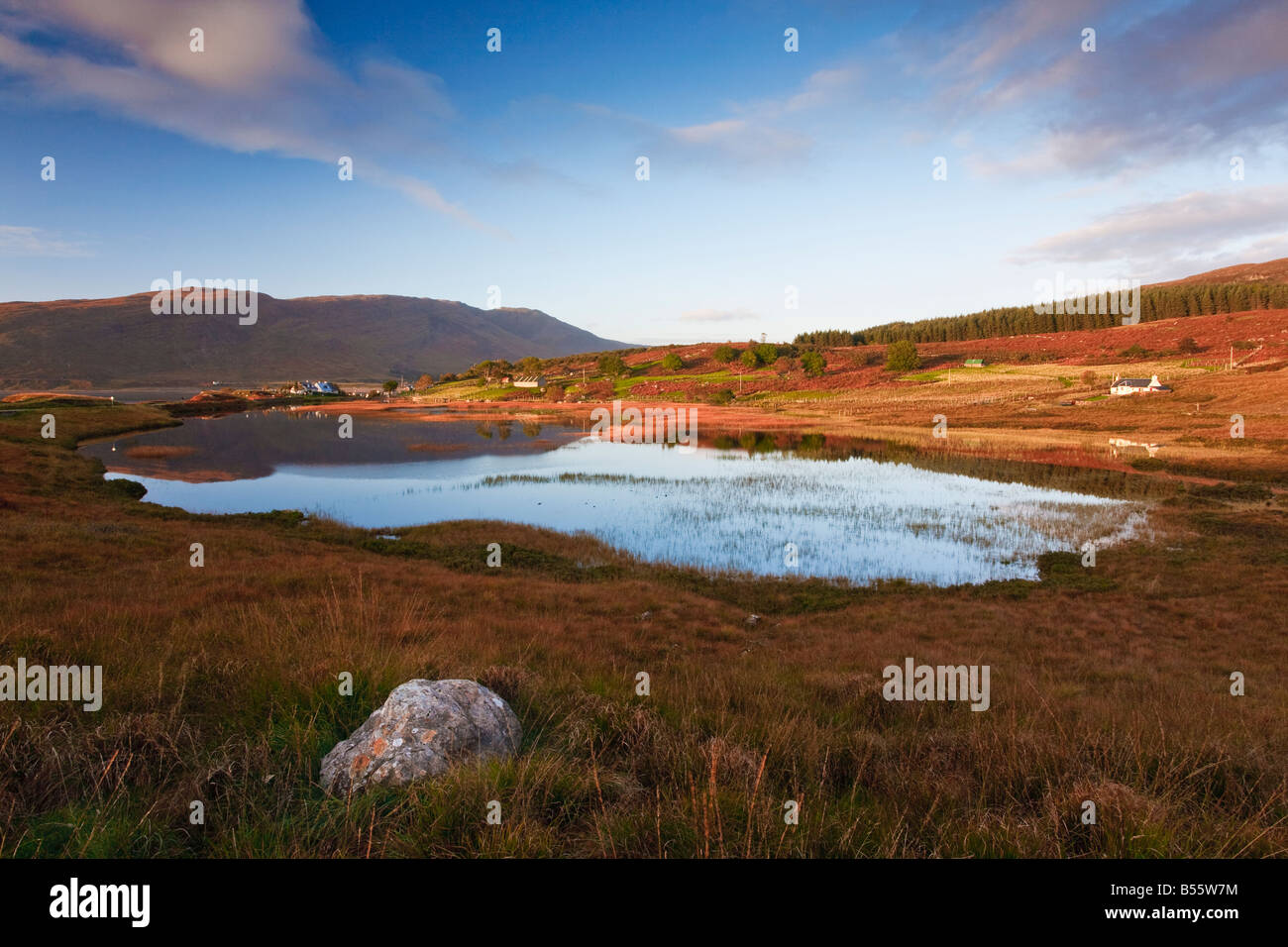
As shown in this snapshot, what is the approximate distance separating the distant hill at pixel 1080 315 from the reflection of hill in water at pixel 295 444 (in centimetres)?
13216

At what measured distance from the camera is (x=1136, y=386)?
7306 cm

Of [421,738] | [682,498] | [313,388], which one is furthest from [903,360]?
[313,388]

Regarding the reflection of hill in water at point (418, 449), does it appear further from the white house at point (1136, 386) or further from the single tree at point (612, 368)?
the single tree at point (612, 368)

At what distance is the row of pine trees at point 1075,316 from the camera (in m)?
144

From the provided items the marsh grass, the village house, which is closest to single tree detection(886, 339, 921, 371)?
the marsh grass

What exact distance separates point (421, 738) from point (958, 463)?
44.4 meters

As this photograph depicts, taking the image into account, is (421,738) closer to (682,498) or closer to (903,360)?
(682,498)

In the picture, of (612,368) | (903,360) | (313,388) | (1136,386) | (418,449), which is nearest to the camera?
(418,449)

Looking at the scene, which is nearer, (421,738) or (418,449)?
(421,738)

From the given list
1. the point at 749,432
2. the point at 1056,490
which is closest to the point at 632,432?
the point at 749,432

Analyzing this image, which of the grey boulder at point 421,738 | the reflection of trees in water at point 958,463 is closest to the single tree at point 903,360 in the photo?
the reflection of trees in water at point 958,463

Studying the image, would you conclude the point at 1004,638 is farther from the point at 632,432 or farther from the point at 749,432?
the point at 632,432

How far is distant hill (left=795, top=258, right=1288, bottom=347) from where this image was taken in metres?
144

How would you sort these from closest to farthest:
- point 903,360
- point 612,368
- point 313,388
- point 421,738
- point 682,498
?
point 421,738 → point 682,498 → point 903,360 → point 612,368 → point 313,388
